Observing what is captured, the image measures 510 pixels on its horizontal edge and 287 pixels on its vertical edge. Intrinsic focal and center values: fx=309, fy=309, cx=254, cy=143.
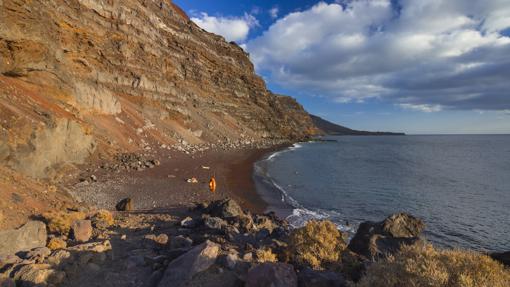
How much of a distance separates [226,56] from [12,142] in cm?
7480

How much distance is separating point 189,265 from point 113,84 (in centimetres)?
4136

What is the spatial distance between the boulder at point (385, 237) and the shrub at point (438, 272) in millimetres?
2910

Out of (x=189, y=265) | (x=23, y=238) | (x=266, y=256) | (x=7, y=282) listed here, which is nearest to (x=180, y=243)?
(x=189, y=265)

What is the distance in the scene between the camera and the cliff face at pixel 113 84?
17.4 m

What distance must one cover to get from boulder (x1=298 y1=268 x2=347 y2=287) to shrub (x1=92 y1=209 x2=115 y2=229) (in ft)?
24.1

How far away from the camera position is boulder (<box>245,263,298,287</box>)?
217 inches

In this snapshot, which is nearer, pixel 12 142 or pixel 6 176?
pixel 6 176

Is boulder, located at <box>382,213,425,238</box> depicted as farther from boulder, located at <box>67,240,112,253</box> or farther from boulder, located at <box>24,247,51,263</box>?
boulder, located at <box>24,247,51,263</box>

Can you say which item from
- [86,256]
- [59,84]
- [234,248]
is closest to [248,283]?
[234,248]

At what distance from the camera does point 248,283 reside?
5.69m

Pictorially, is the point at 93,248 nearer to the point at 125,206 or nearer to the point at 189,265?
the point at 189,265

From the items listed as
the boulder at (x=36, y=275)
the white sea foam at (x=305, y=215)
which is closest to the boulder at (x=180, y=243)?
the boulder at (x=36, y=275)

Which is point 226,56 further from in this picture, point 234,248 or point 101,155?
point 234,248

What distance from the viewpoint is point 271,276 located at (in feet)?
18.3
